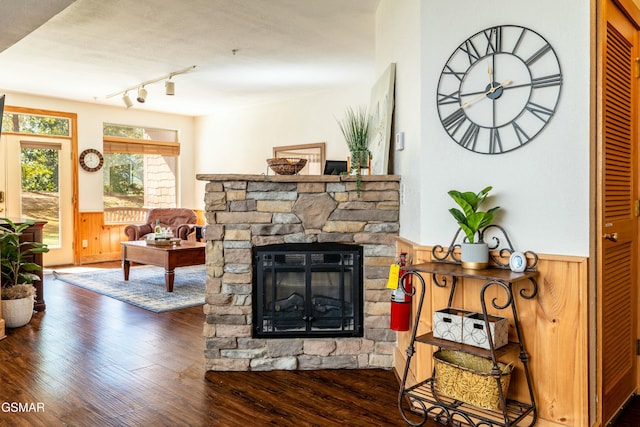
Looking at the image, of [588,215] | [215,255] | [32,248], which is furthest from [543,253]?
[32,248]

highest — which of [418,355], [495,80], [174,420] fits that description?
[495,80]

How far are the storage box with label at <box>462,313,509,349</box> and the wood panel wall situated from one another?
0.41 feet

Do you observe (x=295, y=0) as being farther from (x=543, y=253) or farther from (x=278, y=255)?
(x=543, y=253)

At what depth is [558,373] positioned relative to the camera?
7.33 feet

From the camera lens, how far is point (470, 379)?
224 centimetres

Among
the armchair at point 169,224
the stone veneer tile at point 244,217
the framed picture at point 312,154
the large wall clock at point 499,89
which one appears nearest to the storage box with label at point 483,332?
the large wall clock at point 499,89

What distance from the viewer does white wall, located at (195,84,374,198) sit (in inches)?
267

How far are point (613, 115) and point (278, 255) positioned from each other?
6.64 feet

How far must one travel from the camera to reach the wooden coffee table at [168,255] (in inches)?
217

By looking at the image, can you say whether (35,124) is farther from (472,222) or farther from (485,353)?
(485,353)

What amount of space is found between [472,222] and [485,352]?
58cm

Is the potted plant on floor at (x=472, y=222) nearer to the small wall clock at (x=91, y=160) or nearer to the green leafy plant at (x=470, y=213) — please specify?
the green leafy plant at (x=470, y=213)

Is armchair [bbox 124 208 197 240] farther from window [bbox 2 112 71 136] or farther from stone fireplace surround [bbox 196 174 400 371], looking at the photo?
stone fireplace surround [bbox 196 174 400 371]

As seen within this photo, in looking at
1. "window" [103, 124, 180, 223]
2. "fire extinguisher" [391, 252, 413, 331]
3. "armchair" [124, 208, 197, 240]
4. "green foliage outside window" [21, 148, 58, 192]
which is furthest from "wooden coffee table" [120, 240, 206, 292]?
"fire extinguisher" [391, 252, 413, 331]
